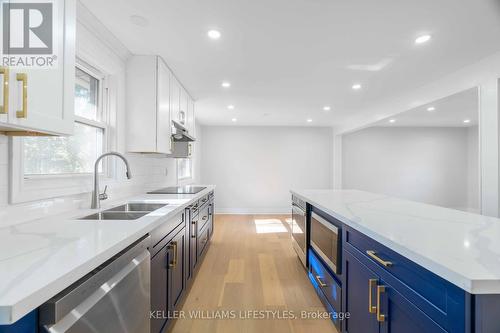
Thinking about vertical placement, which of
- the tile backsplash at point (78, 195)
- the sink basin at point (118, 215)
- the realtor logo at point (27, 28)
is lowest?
the sink basin at point (118, 215)

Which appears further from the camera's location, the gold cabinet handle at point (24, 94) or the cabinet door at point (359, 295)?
the cabinet door at point (359, 295)

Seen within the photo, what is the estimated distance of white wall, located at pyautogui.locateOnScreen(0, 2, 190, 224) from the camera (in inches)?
50.9

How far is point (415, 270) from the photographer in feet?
3.15

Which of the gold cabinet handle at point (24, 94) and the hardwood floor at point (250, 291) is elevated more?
the gold cabinet handle at point (24, 94)

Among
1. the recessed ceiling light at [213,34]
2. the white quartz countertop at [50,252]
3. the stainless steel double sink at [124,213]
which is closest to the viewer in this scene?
the white quartz countertop at [50,252]

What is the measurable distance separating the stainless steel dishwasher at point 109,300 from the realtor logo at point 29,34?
0.92 m

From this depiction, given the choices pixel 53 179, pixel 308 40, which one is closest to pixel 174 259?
pixel 53 179

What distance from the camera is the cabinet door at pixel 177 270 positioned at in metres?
1.76

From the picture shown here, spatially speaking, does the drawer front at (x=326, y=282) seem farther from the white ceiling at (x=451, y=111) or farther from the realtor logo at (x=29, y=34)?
the white ceiling at (x=451, y=111)

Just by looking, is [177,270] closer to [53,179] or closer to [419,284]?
[53,179]

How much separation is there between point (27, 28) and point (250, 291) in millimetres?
2528

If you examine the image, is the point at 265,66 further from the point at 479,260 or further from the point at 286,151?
the point at 286,151

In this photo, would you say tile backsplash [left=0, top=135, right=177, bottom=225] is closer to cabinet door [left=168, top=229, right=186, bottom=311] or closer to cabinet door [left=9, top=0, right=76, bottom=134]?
cabinet door [left=9, top=0, right=76, bottom=134]

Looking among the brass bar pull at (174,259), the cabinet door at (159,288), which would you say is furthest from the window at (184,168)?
the cabinet door at (159,288)
